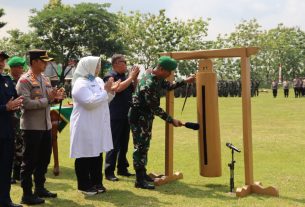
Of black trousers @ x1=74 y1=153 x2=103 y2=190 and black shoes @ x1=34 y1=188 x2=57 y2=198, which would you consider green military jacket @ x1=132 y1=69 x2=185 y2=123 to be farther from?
black shoes @ x1=34 y1=188 x2=57 y2=198

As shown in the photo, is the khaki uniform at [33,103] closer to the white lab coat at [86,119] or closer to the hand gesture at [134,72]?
the white lab coat at [86,119]

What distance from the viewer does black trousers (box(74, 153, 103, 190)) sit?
653cm

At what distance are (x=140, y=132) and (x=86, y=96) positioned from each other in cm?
106

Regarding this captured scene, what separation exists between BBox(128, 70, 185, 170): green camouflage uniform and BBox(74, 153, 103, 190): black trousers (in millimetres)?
575

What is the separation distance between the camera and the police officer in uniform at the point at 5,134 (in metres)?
5.48

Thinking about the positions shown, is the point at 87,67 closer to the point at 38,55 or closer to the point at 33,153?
the point at 38,55

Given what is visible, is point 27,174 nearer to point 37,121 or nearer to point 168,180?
point 37,121

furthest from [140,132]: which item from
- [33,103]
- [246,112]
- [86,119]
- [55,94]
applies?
[33,103]

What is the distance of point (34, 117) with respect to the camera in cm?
598

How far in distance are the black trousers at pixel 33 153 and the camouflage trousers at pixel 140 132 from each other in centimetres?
129

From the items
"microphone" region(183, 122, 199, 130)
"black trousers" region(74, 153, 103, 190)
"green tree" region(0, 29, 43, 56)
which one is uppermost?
"green tree" region(0, 29, 43, 56)

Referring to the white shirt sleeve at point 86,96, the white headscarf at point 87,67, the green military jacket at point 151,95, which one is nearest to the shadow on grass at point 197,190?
the green military jacket at point 151,95

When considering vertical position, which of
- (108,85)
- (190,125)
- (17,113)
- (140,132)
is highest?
(108,85)

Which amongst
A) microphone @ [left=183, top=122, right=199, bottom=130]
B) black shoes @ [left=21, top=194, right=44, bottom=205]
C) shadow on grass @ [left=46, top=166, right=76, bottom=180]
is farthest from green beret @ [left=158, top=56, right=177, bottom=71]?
shadow on grass @ [left=46, top=166, right=76, bottom=180]
